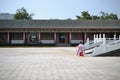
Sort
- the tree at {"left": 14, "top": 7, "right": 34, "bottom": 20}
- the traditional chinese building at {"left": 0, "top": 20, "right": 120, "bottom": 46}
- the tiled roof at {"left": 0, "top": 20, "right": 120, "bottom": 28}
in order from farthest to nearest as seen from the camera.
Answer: the tree at {"left": 14, "top": 7, "right": 34, "bottom": 20} → the tiled roof at {"left": 0, "top": 20, "right": 120, "bottom": 28} → the traditional chinese building at {"left": 0, "top": 20, "right": 120, "bottom": 46}

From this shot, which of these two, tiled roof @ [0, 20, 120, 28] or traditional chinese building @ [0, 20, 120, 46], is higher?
tiled roof @ [0, 20, 120, 28]

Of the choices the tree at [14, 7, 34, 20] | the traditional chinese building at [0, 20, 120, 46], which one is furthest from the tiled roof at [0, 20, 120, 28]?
the tree at [14, 7, 34, 20]

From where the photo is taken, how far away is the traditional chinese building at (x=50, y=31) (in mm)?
58312

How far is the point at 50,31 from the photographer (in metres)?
58.2

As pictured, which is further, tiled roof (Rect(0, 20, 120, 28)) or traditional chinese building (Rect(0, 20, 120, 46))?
tiled roof (Rect(0, 20, 120, 28))

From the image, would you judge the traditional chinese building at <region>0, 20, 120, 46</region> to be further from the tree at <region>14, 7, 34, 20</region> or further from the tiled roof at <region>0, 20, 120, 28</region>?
the tree at <region>14, 7, 34, 20</region>

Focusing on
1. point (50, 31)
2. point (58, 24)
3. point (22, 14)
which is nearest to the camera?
point (50, 31)

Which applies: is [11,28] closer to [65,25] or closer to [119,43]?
[65,25]

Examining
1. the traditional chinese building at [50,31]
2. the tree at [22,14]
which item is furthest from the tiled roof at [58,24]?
the tree at [22,14]

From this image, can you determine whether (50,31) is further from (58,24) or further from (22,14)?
(22,14)

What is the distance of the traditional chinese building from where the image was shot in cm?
5831

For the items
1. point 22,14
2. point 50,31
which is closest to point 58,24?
point 50,31

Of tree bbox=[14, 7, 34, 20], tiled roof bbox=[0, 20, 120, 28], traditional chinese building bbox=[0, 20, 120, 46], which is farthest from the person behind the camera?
tree bbox=[14, 7, 34, 20]

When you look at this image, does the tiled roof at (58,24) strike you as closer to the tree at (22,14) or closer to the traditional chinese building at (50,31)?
the traditional chinese building at (50,31)
